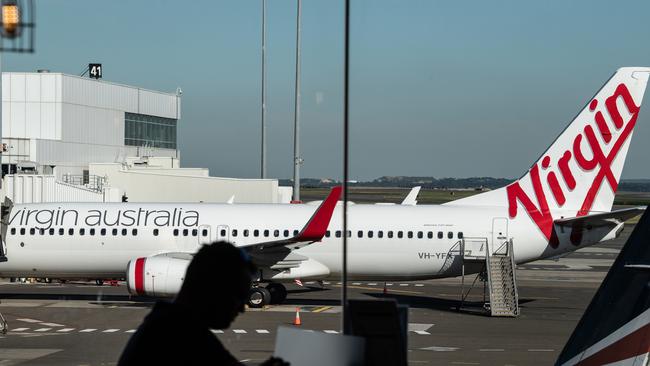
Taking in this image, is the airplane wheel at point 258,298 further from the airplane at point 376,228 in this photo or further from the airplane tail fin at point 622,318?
the airplane tail fin at point 622,318

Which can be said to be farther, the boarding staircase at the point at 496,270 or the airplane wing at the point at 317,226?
the airplane wing at the point at 317,226

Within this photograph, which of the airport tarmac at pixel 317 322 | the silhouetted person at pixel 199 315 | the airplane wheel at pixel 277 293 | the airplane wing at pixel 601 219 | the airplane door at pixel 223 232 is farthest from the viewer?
the airplane wheel at pixel 277 293

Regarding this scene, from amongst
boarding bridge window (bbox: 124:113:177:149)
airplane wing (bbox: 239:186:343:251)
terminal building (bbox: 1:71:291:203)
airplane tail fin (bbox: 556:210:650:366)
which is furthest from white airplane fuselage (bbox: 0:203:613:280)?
boarding bridge window (bbox: 124:113:177:149)

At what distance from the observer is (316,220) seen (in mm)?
32594

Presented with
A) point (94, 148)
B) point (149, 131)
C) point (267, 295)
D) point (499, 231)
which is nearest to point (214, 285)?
point (267, 295)

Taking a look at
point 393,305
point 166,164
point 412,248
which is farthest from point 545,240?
point 166,164

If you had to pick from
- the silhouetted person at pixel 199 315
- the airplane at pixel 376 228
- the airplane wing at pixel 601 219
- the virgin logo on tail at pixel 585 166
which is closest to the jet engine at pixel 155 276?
the airplane at pixel 376 228

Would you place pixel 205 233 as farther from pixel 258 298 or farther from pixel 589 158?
pixel 589 158

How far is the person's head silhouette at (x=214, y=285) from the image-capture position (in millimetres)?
4992

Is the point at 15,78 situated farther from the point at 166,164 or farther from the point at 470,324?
Result: the point at 470,324

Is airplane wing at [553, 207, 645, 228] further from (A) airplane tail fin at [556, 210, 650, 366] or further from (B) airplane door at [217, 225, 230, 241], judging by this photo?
(A) airplane tail fin at [556, 210, 650, 366]

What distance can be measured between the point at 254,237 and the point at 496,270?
813cm

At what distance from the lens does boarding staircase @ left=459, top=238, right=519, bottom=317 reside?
32.4 m

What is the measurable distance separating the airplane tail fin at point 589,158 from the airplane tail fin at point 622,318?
23343mm
